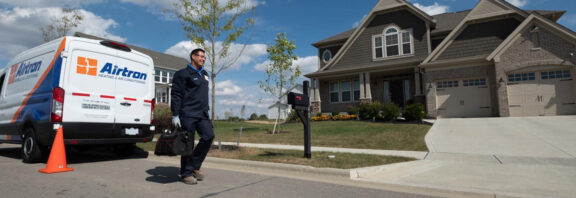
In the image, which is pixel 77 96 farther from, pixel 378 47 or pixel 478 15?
pixel 478 15

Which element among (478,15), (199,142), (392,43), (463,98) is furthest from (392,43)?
(199,142)

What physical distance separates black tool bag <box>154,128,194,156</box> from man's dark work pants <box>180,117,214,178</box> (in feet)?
0.42

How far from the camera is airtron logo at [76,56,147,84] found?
20.7 feet

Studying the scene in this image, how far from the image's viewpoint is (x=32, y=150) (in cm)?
650

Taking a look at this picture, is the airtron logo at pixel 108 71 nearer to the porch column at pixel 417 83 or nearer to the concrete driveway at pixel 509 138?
the concrete driveway at pixel 509 138

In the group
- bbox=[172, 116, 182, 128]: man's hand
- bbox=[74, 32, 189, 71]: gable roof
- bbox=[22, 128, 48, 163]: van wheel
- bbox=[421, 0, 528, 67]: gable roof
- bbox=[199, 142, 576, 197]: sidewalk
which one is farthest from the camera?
bbox=[74, 32, 189, 71]: gable roof

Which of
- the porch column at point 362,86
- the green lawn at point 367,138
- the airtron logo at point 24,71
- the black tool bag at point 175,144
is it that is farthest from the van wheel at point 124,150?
the porch column at point 362,86

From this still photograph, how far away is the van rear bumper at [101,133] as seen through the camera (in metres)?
6.08

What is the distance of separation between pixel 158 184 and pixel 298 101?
2992 mm

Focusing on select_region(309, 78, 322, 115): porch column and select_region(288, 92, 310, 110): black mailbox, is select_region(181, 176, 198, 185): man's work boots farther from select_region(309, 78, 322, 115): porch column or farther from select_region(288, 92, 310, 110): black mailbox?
select_region(309, 78, 322, 115): porch column

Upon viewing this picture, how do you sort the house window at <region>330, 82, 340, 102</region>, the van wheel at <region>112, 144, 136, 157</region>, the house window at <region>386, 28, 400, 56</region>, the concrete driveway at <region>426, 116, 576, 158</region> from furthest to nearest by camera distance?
1. the house window at <region>330, 82, 340, 102</region>
2. the house window at <region>386, 28, 400, 56</region>
3. the van wheel at <region>112, 144, 136, 157</region>
4. the concrete driveway at <region>426, 116, 576, 158</region>

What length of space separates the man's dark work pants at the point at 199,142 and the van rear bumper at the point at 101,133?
2.95 metres

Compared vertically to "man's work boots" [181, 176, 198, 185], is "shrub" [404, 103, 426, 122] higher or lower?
higher

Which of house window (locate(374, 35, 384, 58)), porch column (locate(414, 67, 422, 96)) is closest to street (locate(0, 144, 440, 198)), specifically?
porch column (locate(414, 67, 422, 96))
